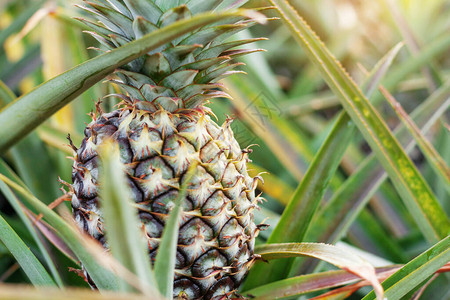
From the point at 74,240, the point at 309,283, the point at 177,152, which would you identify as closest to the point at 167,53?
the point at 177,152

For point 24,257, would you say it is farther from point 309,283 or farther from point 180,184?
point 309,283

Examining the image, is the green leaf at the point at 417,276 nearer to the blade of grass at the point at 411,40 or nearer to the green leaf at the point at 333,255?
the green leaf at the point at 333,255

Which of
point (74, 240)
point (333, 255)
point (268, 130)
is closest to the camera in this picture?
point (74, 240)

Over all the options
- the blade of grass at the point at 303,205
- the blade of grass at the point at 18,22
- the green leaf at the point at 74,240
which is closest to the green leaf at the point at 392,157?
the blade of grass at the point at 303,205

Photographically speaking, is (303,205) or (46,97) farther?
(303,205)

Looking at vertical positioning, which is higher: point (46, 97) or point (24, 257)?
point (46, 97)

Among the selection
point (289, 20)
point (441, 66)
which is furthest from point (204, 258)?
point (441, 66)

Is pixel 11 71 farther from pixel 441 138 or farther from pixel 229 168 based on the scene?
pixel 441 138
